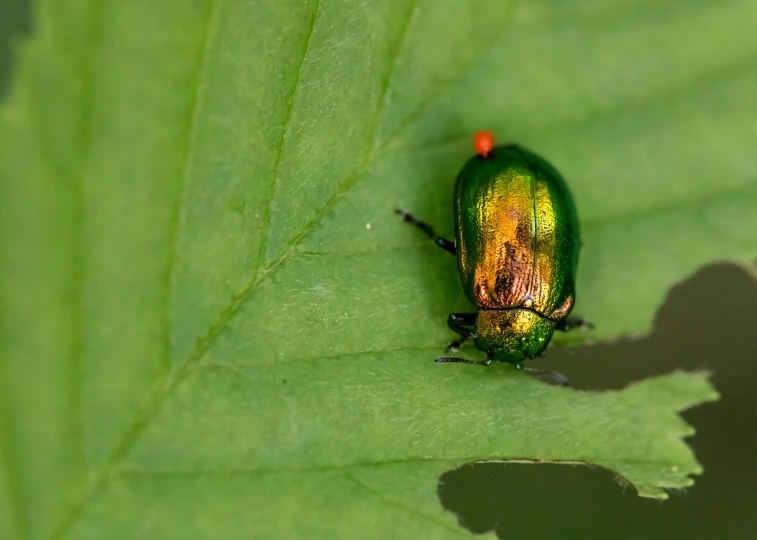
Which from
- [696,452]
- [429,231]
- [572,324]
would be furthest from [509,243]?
[696,452]

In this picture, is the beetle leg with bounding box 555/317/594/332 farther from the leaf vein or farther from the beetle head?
the leaf vein

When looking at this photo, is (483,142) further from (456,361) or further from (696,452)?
(696,452)

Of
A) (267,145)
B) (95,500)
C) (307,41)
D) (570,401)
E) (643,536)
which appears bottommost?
(643,536)

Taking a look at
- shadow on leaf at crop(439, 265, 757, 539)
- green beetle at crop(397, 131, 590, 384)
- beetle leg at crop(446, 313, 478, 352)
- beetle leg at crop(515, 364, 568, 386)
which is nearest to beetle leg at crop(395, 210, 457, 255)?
green beetle at crop(397, 131, 590, 384)

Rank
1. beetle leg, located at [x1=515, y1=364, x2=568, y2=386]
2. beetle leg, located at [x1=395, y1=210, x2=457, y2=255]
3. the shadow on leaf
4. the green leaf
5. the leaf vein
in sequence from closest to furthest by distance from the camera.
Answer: the green leaf → the leaf vein → beetle leg, located at [x1=395, y1=210, x2=457, y2=255] → beetle leg, located at [x1=515, y1=364, x2=568, y2=386] → the shadow on leaf

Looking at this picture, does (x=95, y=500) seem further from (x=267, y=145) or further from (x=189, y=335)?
(x=267, y=145)

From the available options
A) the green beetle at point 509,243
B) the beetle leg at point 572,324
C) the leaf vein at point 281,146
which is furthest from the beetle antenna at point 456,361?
the leaf vein at point 281,146

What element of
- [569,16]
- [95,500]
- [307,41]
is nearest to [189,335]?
[95,500]
